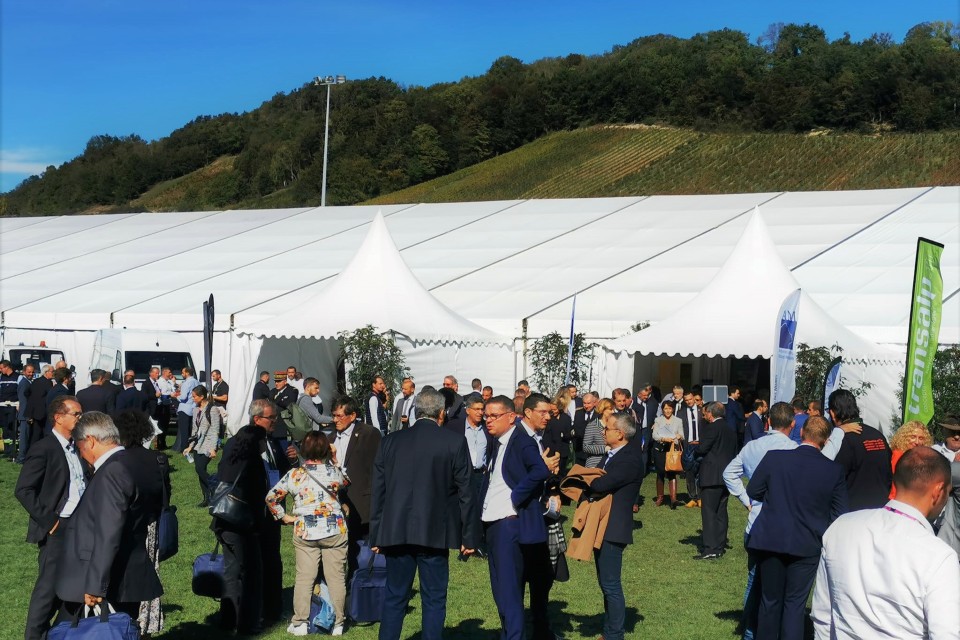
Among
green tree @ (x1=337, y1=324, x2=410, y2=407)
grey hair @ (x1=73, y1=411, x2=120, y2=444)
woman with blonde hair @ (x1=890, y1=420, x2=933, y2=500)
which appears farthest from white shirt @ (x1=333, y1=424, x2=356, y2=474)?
green tree @ (x1=337, y1=324, x2=410, y2=407)

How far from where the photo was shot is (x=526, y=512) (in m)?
6.18

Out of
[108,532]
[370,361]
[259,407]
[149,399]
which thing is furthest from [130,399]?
[108,532]

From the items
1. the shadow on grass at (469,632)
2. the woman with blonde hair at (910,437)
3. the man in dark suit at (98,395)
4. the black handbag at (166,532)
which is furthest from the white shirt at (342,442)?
the man in dark suit at (98,395)

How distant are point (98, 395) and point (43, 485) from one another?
7.59 meters

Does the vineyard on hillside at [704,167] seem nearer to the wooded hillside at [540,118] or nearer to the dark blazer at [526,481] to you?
the wooded hillside at [540,118]

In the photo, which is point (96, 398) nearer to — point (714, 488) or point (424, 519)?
point (714, 488)

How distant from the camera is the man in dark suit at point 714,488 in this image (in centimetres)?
1014

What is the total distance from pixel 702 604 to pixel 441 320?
31.5 feet

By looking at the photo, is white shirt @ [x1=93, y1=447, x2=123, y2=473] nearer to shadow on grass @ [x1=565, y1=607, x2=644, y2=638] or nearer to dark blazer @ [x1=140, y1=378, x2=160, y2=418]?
shadow on grass @ [x1=565, y1=607, x2=644, y2=638]

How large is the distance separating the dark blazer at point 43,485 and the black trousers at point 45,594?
3.1 inches

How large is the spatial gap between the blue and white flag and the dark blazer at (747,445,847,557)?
15.0 feet

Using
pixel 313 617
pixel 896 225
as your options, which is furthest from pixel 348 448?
pixel 896 225

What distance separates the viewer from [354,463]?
805cm

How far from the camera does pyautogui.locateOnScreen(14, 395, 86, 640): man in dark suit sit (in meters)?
5.84
